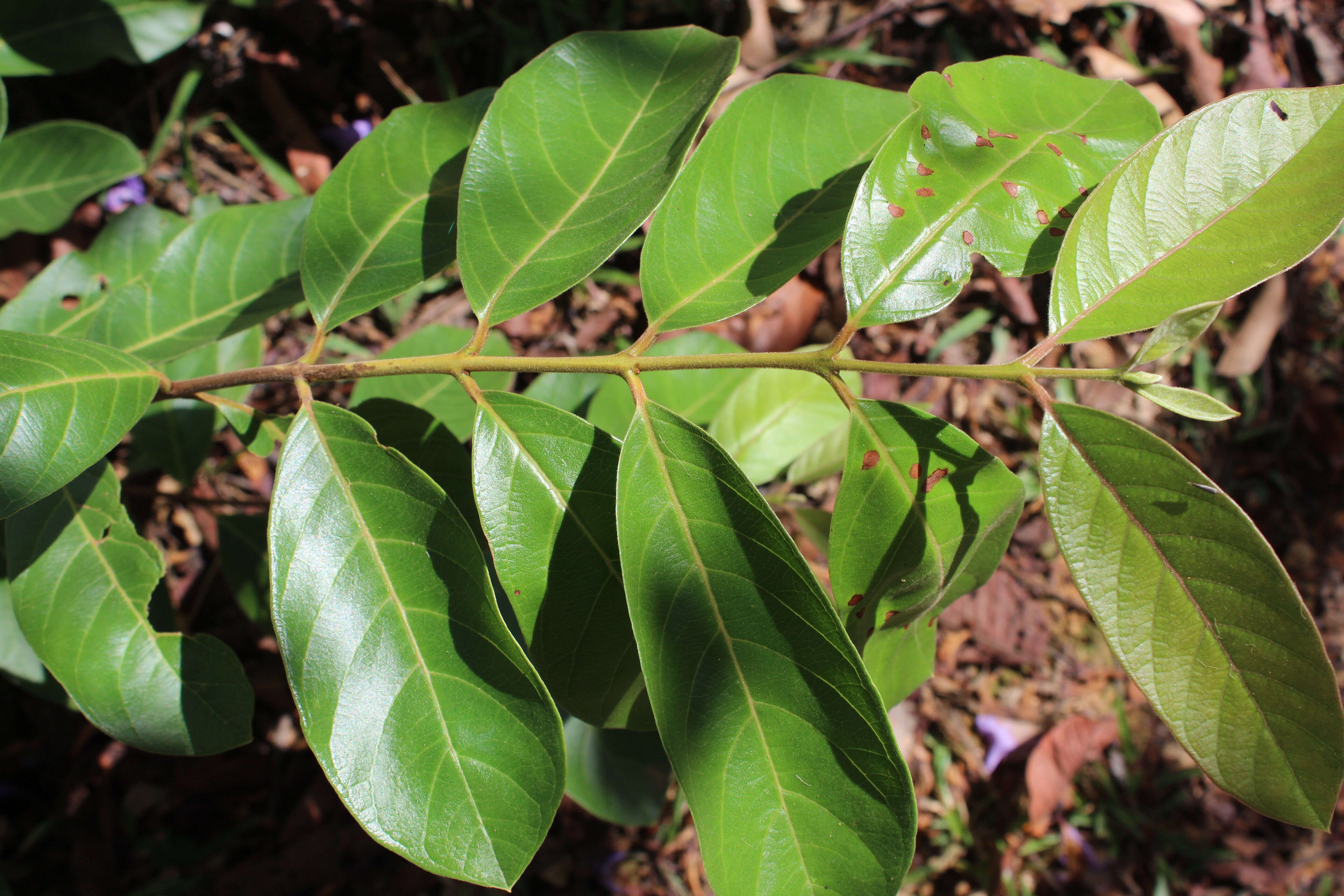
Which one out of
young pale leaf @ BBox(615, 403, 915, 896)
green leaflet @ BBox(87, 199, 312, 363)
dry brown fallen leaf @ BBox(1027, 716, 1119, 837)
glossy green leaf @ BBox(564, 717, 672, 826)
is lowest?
dry brown fallen leaf @ BBox(1027, 716, 1119, 837)

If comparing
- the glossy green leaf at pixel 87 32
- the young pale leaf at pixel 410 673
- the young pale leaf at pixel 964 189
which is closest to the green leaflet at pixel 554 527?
the young pale leaf at pixel 410 673

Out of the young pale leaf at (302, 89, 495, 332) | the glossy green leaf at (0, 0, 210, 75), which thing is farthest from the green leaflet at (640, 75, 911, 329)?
the glossy green leaf at (0, 0, 210, 75)

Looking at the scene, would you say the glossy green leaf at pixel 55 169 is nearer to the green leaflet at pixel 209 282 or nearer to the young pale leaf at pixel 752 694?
the green leaflet at pixel 209 282

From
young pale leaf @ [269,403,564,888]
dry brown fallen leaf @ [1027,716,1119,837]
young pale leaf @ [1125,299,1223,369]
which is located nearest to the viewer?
young pale leaf @ [1125,299,1223,369]

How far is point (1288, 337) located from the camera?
325 centimetres

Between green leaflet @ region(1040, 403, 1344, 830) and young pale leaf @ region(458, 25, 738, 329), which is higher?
young pale leaf @ region(458, 25, 738, 329)

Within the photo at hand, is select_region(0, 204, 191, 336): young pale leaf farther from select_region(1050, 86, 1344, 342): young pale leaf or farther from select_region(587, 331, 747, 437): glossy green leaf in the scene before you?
select_region(1050, 86, 1344, 342): young pale leaf

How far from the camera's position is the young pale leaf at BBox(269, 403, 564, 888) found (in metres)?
0.92

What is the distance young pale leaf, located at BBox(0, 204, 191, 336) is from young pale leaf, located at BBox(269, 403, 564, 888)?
34.9 inches

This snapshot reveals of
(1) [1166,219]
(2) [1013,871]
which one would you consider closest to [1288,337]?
(2) [1013,871]

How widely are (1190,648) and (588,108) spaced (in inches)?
39.4

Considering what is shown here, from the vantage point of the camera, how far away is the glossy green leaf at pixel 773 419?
6.24 ft

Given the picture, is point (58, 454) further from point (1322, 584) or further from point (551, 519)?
point (1322, 584)

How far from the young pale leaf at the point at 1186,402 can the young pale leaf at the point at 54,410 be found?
1.28 m
